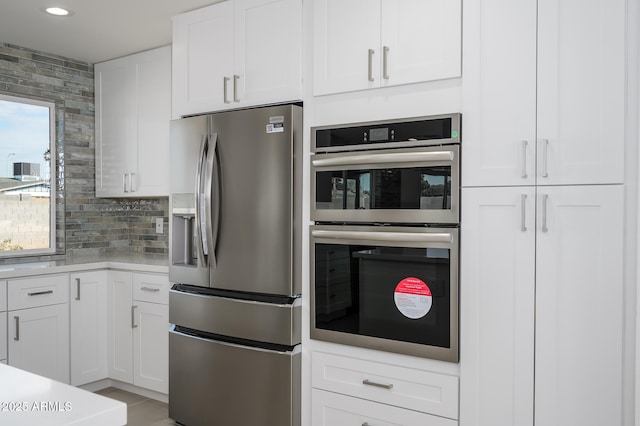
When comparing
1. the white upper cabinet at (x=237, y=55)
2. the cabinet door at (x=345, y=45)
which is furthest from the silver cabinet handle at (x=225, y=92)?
the cabinet door at (x=345, y=45)

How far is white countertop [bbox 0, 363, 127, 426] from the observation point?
93 centimetres

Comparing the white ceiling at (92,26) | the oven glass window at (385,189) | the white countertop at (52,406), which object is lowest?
the white countertop at (52,406)

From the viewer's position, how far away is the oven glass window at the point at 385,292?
216cm

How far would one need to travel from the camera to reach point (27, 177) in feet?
12.7

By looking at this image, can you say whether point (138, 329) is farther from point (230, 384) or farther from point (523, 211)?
point (523, 211)

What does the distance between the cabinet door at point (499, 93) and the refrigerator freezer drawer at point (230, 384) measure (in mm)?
1289

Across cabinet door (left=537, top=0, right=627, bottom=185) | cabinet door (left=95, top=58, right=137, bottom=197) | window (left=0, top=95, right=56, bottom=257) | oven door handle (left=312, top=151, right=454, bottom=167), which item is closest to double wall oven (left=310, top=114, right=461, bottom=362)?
oven door handle (left=312, top=151, right=454, bottom=167)

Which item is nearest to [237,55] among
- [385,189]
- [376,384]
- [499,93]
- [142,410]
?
[385,189]

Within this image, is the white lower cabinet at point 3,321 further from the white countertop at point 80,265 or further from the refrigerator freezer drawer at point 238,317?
the refrigerator freezer drawer at point 238,317

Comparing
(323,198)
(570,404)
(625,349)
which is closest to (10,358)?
(323,198)

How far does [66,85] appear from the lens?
13.4ft

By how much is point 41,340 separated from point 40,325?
0.10 metres

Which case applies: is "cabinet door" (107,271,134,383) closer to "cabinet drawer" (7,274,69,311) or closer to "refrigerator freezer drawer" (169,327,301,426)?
"cabinet drawer" (7,274,69,311)

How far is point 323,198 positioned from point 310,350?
2.45 ft
